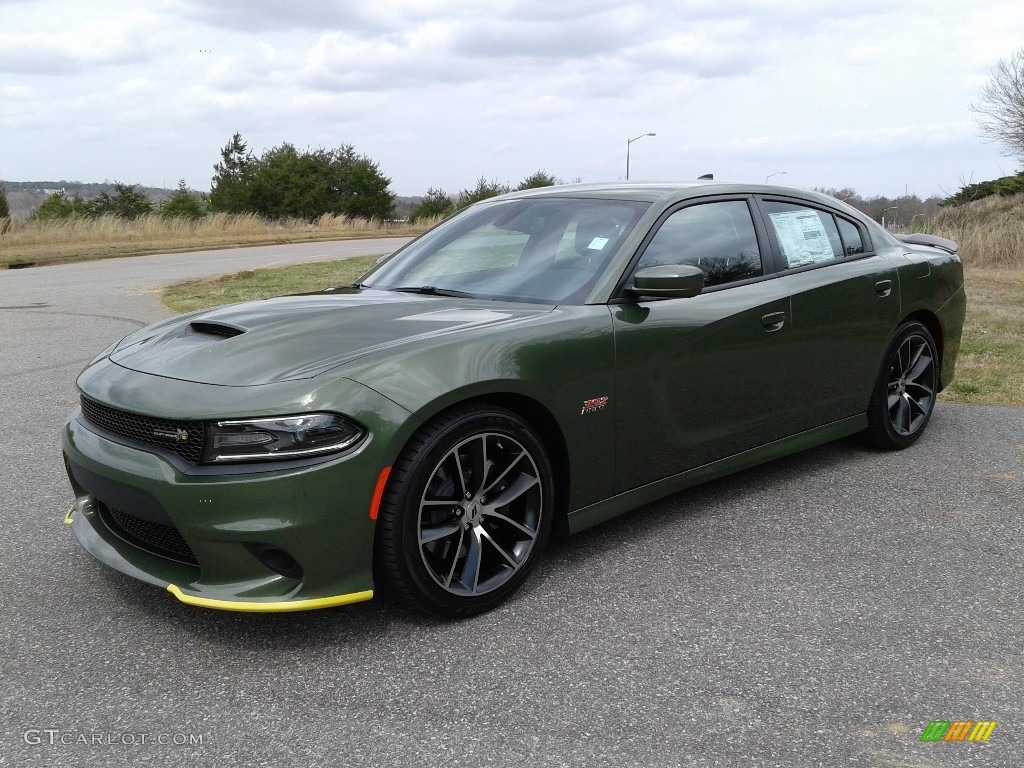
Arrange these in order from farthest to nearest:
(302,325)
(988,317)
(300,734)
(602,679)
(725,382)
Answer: (988,317) < (725,382) < (302,325) < (602,679) < (300,734)

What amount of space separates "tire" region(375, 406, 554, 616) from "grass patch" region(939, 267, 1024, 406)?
14.8 feet

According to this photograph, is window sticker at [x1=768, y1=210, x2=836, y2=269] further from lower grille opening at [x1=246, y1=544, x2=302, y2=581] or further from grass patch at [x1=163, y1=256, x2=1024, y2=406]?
lower grille opening at [x1=246, y1=544, x2=302, y2=581]

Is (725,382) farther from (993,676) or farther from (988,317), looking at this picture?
(988,317)

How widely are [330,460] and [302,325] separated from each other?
77 cm

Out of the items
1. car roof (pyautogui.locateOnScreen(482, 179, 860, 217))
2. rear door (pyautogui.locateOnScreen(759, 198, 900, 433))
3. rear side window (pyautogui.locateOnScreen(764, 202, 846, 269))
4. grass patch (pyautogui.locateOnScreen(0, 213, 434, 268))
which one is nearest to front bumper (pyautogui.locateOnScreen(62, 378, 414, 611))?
car roof (pyautogui.locateOnScreen(482, 179, 860, 217))

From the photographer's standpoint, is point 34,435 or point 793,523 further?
point 34,435

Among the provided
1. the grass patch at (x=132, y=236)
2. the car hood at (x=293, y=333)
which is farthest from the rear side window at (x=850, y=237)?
the grass patch at (x=132, y=236)

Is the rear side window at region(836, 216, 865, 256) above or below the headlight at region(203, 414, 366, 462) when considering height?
above

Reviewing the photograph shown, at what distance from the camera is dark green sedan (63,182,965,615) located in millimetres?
2902

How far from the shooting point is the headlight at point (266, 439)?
2871mm

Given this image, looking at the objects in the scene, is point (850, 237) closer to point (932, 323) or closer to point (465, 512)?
point (932, 323)

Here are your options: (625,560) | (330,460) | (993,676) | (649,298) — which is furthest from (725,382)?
(330,460)

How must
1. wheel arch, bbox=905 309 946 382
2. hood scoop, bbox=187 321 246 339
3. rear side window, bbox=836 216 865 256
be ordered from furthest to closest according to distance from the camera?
1. wheel arch, bbox=905 309 946 382
2. rear side window, bbox=836 216 865 256
3. hood scoop, bbox=187 321 246 339

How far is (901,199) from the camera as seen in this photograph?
107ft
